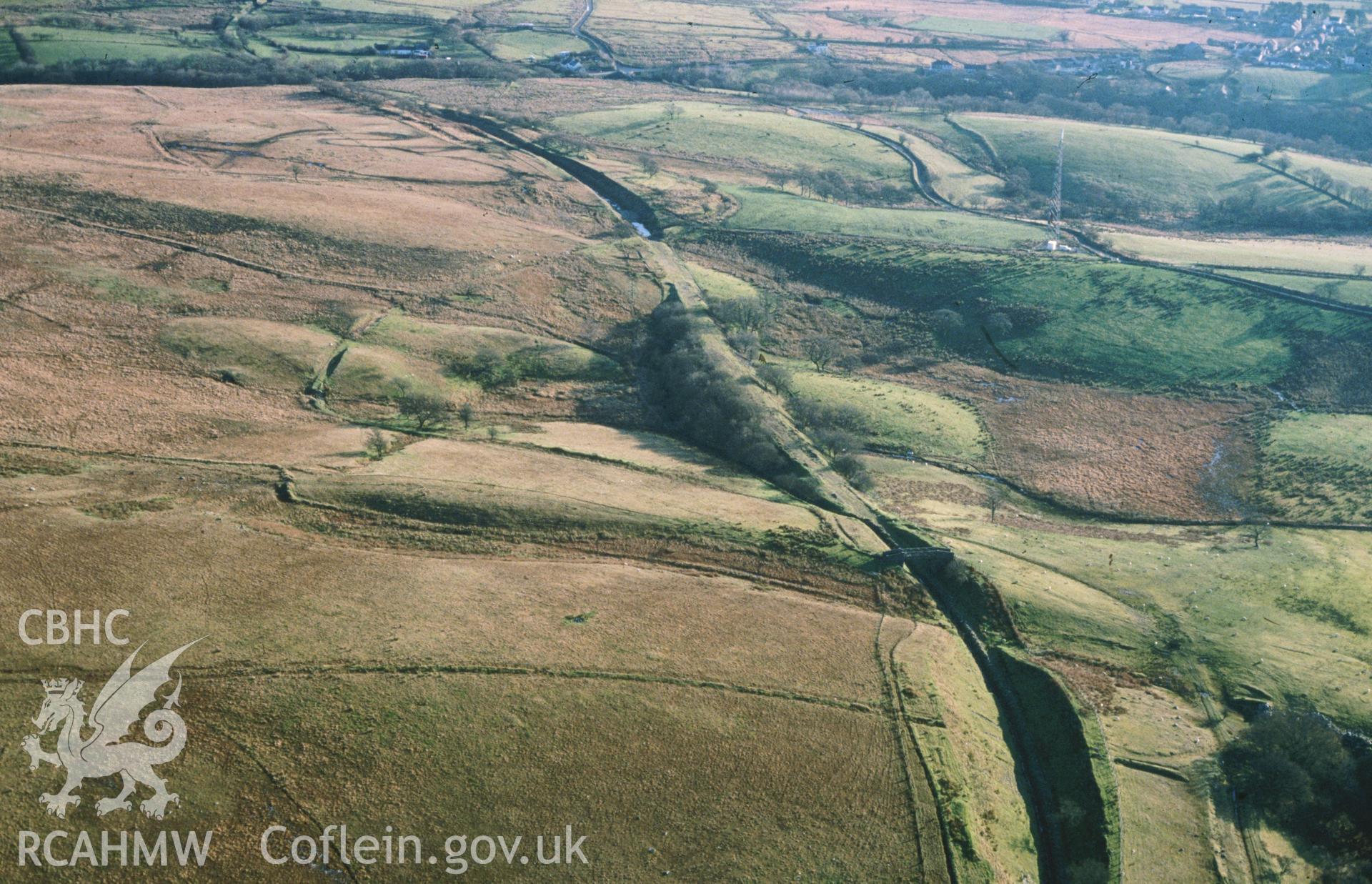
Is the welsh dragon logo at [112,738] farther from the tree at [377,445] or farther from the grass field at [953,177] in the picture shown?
the grass field at [953,177]

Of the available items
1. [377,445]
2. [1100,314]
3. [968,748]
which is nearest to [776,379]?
[377,445]

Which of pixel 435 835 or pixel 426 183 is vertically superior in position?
pixel 426 183

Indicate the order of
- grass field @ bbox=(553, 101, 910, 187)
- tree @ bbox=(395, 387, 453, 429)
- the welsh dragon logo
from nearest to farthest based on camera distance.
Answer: the welsh dragon logo, tree @ bbox=(395, 387, 453, 429), grass field @ bbox=(553, 101, 910, 187)

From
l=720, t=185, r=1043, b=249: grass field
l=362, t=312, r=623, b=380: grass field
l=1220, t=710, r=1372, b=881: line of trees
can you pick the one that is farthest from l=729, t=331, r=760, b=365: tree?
l=1220, t=710, r=1372, b=881: line of trees

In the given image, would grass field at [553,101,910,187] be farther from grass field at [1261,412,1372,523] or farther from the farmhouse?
grass field at [1261,412,1372,523]

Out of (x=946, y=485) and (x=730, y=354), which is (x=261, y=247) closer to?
(x=730, y=354)

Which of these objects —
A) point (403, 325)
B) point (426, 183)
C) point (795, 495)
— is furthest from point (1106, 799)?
point (426, 183)

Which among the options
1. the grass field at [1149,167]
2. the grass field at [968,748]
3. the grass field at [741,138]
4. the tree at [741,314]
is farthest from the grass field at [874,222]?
the grass field at [968,748]
